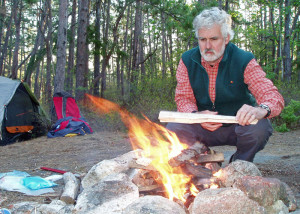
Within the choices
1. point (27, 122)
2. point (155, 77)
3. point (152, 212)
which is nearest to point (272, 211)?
point (152, 212)

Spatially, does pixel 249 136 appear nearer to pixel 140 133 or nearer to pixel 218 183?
pixel 218 183

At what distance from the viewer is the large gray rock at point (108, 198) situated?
1947 millimetres

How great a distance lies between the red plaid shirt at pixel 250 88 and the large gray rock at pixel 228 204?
0.97 m

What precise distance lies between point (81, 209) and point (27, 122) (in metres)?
6.63

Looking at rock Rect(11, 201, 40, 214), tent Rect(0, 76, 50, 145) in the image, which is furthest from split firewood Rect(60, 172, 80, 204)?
tent Rect(0, 76, 50, 145)

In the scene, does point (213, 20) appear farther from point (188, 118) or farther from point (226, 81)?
point (188, 118)

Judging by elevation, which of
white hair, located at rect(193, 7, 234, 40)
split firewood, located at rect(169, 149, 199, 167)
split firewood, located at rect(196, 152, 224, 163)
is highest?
white hair, located at rect(193, 7, 234, 40)

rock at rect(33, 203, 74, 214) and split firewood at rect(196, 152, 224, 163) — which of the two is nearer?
rock at rect(33, 203, 74, 214)

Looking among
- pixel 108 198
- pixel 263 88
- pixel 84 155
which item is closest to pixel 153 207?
pixel 108 198

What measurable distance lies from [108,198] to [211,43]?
176cm

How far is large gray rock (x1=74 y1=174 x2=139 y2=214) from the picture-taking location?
6.39 feet

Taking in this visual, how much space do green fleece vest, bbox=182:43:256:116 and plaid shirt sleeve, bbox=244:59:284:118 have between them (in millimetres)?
70

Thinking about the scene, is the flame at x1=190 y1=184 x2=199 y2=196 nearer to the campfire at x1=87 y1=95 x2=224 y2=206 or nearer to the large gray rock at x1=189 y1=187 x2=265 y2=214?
the campfire at x1=87 y1=95 x2=224 y2=206

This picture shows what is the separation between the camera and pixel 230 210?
1.80m
